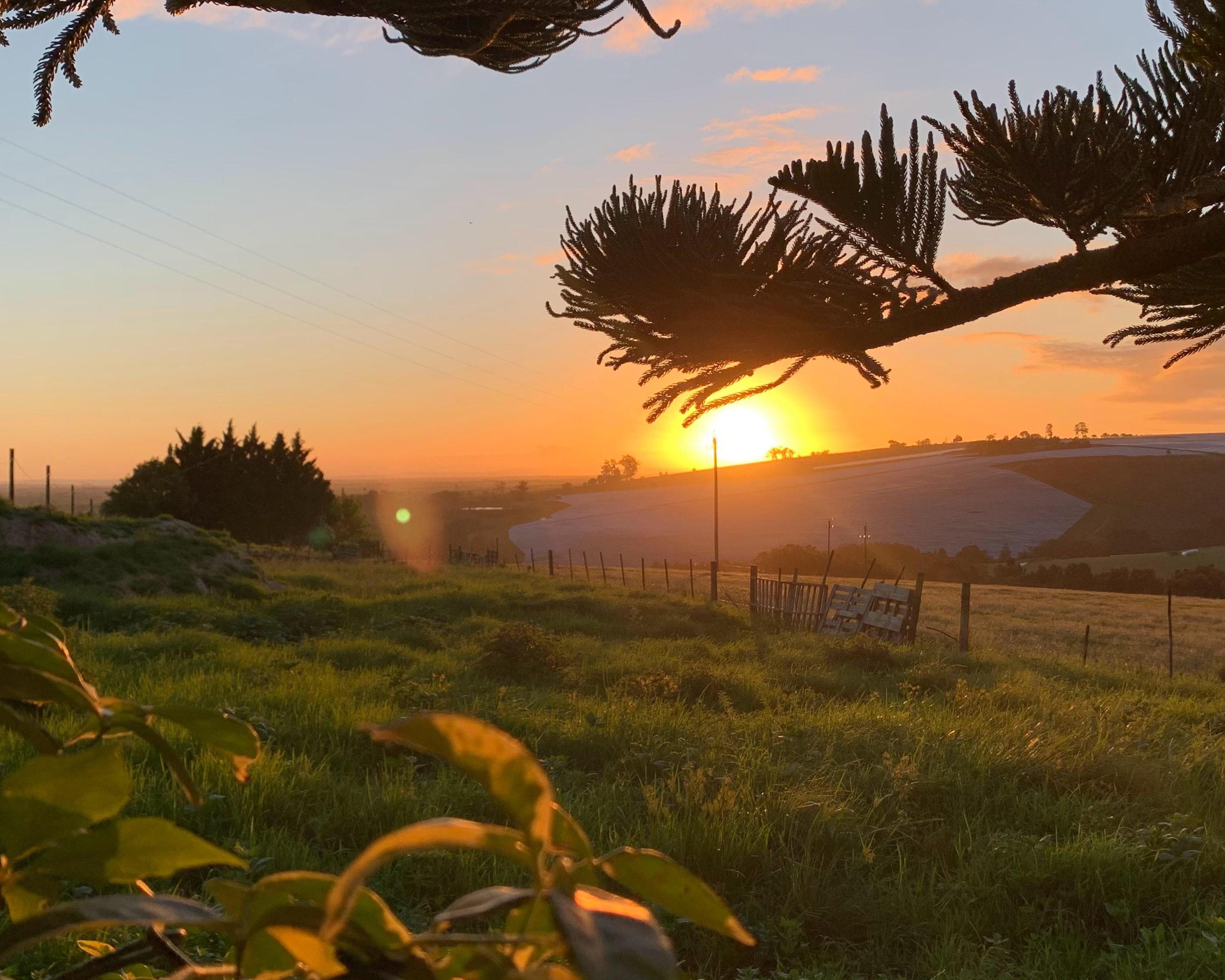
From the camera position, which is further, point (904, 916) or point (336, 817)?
point (336, 817)

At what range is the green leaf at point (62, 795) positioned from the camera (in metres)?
0.41

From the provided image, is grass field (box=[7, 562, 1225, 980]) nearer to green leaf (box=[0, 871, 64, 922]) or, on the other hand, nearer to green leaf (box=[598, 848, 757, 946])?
green leaf (box=[0, 871, 64, 922])

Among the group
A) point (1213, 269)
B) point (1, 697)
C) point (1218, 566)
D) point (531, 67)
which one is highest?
point (531, 67)

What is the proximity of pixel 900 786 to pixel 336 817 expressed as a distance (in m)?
2.68

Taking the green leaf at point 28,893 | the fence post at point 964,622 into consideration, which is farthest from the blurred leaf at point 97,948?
the fence post at point 964,622

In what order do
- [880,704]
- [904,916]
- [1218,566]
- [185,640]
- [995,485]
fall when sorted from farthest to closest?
[995,485] < [1218,566] < [185,640] < [880,704] < [904,916]

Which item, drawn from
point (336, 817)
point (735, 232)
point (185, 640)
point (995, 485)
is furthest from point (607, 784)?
point (995, 485)

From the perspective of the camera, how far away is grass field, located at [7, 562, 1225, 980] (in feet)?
10.9

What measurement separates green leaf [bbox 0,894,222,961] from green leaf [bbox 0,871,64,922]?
54 mm

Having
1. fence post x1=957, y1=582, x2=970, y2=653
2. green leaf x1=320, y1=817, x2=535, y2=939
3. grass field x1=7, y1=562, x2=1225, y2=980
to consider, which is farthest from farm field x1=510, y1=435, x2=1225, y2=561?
green leaf x1=320, y1=817, x2=535, y2=939

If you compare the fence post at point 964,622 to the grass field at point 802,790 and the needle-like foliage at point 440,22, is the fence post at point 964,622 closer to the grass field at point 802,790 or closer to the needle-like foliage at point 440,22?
the grass field at point 802,790

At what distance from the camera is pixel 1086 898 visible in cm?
353

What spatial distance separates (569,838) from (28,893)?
0.96 ft

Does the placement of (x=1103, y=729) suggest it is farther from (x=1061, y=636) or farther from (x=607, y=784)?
(x=1061, y=636)
